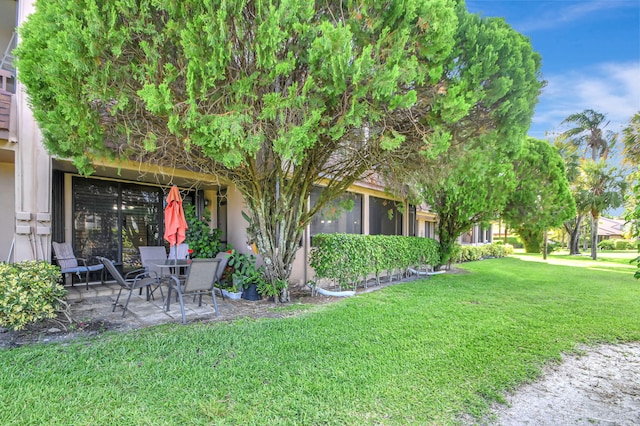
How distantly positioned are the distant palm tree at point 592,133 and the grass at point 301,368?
32002 mm

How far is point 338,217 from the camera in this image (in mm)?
9375

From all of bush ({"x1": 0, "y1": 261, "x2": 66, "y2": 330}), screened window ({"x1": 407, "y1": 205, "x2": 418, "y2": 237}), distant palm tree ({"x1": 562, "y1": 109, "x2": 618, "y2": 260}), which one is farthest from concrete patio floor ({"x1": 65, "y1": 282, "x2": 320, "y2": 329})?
distant palm tree ({"x1": 562, "y1": 109, "x2": 618, "y2": 260})

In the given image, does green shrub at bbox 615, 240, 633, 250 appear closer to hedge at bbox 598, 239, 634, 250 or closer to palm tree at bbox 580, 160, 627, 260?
hedge at bbox 598, 239, 634, 250

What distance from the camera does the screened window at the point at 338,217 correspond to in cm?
912

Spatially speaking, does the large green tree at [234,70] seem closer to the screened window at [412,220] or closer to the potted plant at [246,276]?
the potted plant at [246,276]

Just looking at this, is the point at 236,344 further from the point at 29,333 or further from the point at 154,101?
the point at 154,101

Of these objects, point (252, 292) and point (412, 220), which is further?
point (412, 220)

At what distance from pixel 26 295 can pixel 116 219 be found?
4.29 m

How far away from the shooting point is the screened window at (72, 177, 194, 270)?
8.01m

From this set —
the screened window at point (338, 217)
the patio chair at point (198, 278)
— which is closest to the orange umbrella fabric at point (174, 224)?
the patio chair at point (198, 278)

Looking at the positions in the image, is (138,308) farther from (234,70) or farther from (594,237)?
(594,237)

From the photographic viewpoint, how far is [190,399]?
3.00 metres

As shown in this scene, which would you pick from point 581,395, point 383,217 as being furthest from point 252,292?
point 383,217

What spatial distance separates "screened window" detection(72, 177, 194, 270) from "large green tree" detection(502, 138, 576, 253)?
43.0 feet
